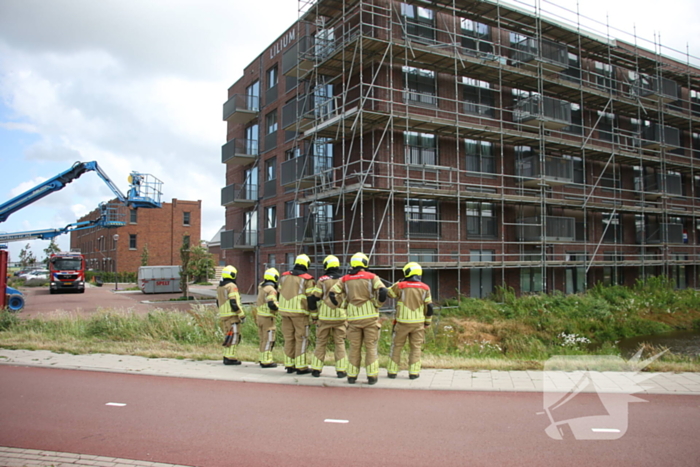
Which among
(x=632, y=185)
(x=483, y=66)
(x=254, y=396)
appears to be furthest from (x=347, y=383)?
(x=632, y=185)

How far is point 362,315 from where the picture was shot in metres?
7.21

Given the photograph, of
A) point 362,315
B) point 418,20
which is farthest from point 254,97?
point 362,315

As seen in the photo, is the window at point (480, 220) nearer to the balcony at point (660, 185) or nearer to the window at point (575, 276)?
the window at point (575, 276)

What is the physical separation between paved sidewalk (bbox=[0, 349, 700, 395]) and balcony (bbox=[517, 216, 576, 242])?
42.5 feet

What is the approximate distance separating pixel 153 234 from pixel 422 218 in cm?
3751

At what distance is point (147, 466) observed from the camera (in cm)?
450

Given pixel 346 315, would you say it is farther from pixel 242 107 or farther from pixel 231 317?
pixel 242 107

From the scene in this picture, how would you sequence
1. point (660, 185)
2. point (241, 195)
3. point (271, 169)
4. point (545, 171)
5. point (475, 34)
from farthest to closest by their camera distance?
point (241, 195), point (271, 169), point (660, 185), point (545, 171), point (475, 34)

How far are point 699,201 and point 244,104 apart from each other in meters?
25.6

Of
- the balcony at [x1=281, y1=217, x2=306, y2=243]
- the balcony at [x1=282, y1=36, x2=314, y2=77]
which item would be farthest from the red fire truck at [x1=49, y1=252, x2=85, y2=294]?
the balcony at [x1=282, y1=36, x2=314, y2=77]

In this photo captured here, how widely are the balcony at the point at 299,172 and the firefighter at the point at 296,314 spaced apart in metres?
11.7

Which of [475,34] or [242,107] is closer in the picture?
[475,34]

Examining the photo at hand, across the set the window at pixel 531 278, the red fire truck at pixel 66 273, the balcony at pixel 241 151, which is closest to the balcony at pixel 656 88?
the window at pixel 531 278

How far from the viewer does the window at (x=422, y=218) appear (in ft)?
60.1
